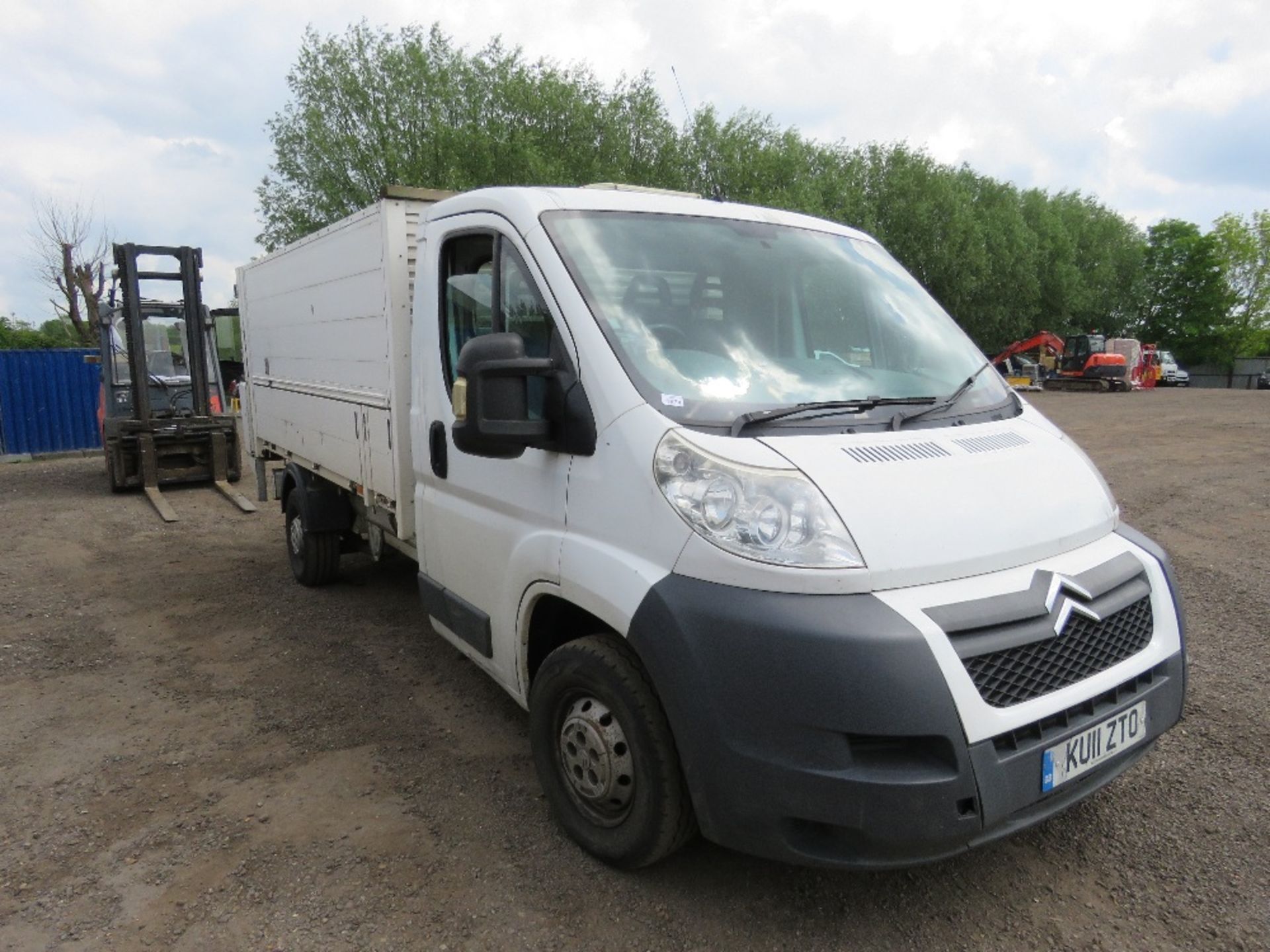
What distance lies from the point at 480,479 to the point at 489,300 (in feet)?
2.26

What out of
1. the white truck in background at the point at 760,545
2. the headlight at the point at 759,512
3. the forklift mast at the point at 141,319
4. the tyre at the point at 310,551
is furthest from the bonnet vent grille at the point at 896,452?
the forklift mast at the point at 141,319

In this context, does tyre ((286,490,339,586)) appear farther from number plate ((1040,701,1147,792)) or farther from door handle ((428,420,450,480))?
number plate ((1040,701,1147,792))

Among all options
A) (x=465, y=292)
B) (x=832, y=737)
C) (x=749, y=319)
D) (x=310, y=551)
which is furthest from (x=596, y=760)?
(x=310, y=551)

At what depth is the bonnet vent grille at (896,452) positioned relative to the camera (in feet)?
7.84

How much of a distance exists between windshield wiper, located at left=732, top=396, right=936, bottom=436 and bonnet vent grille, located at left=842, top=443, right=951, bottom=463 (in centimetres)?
21

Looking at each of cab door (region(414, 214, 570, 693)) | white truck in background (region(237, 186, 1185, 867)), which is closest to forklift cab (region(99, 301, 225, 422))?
cab door (region(414, 214, 570, 693))

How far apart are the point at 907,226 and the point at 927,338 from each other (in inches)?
1407

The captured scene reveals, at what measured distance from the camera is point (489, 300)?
127 inches

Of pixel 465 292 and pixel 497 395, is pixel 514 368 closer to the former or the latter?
pixel 497 395

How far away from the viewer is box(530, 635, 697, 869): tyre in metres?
2.46

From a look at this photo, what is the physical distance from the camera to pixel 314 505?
19.2 ft

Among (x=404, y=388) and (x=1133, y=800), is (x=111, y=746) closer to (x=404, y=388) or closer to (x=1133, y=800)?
(x=404, y=388)

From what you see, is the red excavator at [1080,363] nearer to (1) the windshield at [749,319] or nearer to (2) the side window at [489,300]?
(1) the windshield at [749,319]

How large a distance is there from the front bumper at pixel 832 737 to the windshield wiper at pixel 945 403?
737 millimetres
